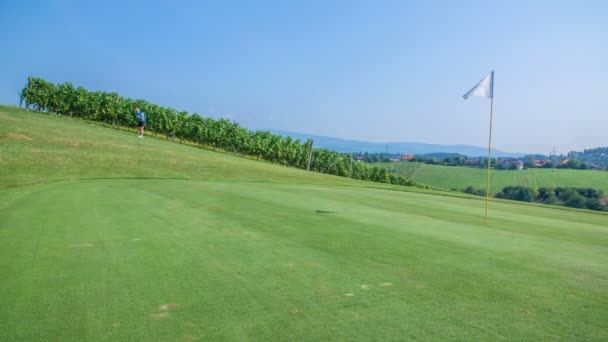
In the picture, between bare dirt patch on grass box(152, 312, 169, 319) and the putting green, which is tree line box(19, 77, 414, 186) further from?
bare dirt patch on grass box(152, 312, 169, 319)

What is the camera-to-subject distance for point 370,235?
27.1ft

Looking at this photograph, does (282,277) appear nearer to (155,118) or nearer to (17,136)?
(17,136)

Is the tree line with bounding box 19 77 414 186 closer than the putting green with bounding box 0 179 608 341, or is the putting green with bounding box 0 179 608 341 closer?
the putting green with bounding box 0 179 608 341

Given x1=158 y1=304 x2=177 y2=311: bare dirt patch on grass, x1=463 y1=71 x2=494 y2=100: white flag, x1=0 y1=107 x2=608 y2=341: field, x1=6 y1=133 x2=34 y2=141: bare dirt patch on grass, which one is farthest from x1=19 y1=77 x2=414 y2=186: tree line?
x1=158 y1=304 x2=177 y2=311: bare dirt patch on grass

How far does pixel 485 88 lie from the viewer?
13.1m

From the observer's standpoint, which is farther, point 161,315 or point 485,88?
point 485,88

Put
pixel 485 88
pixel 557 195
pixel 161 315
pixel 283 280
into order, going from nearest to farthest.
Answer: pixel 161 315
pixel 283 280
pixel 485 88
pixel 557 195

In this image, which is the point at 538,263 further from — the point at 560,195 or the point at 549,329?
the point at 560,195

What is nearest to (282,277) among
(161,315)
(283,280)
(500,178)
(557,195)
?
(283,280)

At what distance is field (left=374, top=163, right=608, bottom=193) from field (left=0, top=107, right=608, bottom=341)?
9959 centimetres

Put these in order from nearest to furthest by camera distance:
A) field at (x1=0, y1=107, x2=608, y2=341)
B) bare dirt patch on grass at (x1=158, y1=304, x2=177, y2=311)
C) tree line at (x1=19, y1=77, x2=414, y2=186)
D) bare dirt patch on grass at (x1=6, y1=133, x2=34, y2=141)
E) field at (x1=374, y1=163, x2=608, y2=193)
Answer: field at (x1=0, y1=107, x2=608, y2=341), bare dirt patch on grass at (x1=158, y1=304, x2=177, y2=311), bare dirt patch on grass at (x1=6, y1=133, x2=34, y2=141), tree line at (x1=19, y1=77, x2=414, y2=186), field at (x1=374, y1=163, x2=608, y2=193)

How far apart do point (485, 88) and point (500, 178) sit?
10987 centimetres

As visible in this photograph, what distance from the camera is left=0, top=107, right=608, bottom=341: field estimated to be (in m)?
3.78

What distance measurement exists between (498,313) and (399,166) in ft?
463
